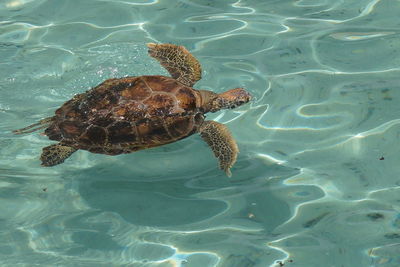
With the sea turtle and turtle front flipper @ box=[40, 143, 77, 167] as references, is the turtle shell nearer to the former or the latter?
the sea turtle

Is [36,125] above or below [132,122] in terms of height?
below

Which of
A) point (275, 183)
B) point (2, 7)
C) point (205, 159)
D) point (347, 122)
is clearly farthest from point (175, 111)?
point (2, 7)

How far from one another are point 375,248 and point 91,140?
3.20m

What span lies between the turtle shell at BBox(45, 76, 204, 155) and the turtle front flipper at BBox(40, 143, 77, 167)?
11 centimetres

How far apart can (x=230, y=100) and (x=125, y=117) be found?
143 cm

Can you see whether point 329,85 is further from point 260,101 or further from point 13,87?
point 13,87

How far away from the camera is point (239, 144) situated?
6.11 meters

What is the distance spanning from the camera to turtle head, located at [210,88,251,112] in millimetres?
6188

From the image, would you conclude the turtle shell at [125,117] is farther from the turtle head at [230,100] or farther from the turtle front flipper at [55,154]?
the turtle head at [230,100]

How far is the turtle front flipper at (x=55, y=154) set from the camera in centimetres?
572

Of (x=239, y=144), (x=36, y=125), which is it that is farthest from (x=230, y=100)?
(x=36, y=125)

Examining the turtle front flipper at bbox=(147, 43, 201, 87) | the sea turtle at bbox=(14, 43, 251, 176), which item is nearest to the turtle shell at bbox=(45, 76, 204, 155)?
the sea turtle at bbox=(14, 43, 251, 176)

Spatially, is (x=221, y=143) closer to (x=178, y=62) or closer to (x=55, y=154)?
(x=178, y=62)

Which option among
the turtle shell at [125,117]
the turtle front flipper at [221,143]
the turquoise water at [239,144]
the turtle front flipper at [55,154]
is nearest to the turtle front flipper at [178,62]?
the turquoise water at [239,144]
